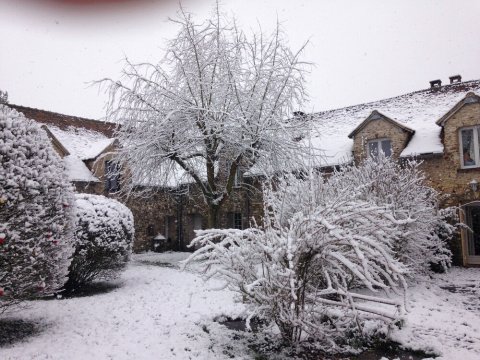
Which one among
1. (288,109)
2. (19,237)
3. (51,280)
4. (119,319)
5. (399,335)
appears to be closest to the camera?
(19,237)

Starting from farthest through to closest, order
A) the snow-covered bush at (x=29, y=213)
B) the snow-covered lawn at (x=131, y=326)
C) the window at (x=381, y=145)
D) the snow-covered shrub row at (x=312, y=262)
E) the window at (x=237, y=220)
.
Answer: the window at (x=237, y=220) < the window at (x=381, y=145) < the snow-covered bush at (x=29, y=213) < the snow-covered lawn at (x=131, y=326) < the snow-covered shrub row at (x=312, y=262)

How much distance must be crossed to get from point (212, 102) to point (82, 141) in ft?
47.1

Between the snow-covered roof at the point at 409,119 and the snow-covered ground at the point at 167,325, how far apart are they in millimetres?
7272

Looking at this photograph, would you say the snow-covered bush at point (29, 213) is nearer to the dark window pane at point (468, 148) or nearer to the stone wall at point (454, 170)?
the stone wall at point (454, 170)

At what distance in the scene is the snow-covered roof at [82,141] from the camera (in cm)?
2061

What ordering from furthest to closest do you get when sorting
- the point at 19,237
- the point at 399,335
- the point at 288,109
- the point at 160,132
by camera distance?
the point at 288,109
the point at 160,132
the point at 399,335
the point at 19,237

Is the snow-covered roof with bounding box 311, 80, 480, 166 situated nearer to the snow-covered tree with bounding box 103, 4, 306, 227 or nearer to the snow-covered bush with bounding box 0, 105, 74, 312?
the snow-covered tree with bounding box 103, 4, 306, 227

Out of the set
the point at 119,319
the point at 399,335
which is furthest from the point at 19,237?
the point at 399,335

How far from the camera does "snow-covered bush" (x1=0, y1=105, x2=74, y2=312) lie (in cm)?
511

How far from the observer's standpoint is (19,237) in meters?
5.14

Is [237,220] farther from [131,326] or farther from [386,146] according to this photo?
[131,326]

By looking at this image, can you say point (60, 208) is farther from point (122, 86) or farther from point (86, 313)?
point (122, 86)

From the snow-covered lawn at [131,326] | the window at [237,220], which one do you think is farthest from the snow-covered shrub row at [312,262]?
the window at [237,220]

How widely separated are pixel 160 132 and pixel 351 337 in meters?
7.74
